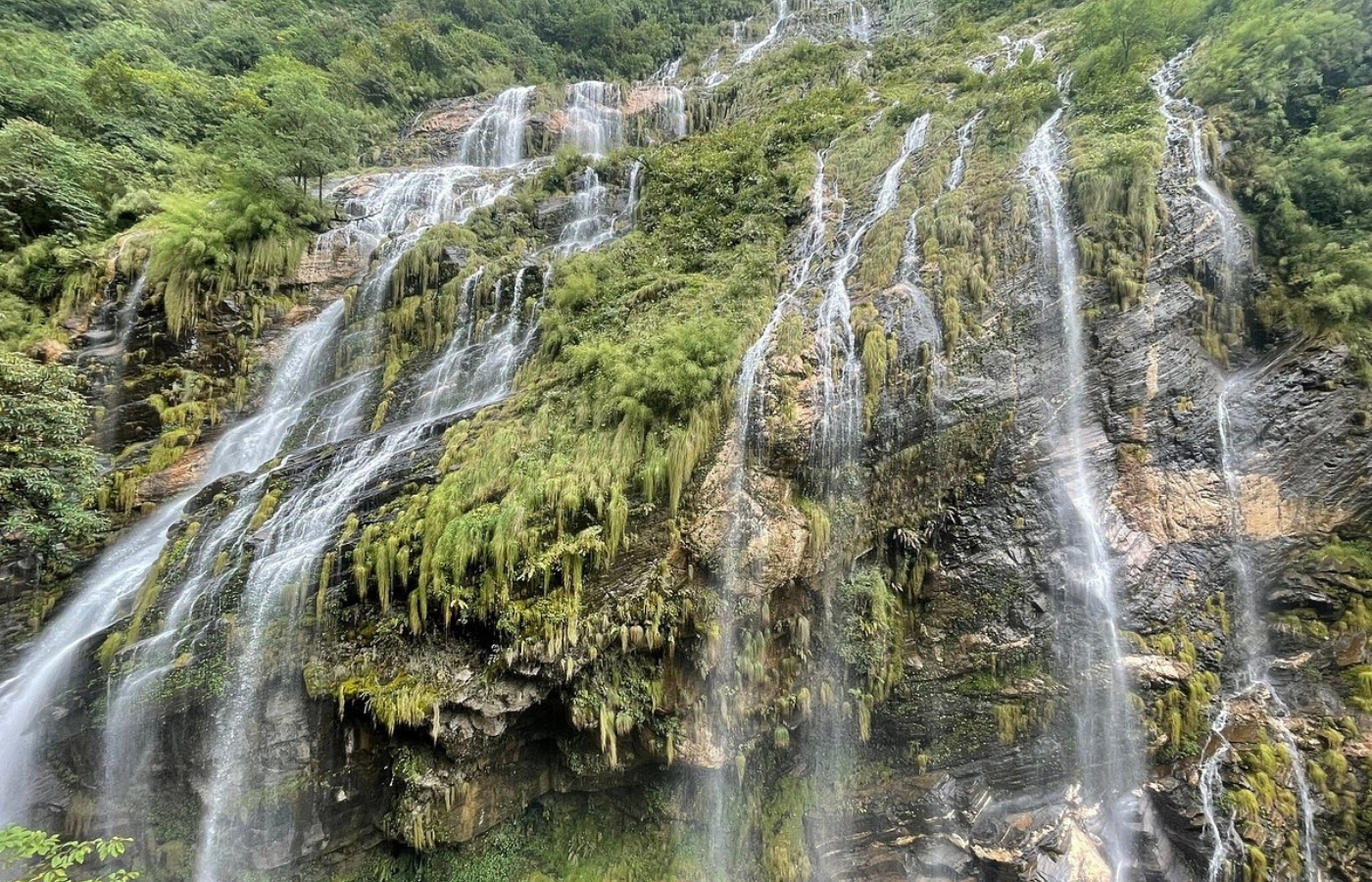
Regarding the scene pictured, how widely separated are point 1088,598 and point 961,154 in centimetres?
973

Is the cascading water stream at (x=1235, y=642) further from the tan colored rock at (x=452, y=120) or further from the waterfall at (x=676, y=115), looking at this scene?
the tan colored rock at (x=452, y=120)

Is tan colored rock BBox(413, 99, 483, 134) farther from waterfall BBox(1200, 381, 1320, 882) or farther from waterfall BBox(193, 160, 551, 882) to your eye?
waterfall BBox(1200, 381, 1320, 882)

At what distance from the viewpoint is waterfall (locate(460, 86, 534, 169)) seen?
21.8 metres

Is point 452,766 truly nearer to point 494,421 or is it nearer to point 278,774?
point 278,774

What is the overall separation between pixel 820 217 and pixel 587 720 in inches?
449

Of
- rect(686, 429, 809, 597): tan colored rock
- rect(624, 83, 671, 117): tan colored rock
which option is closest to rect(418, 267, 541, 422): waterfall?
rect(686, 429, 809, 597): tan colored rock

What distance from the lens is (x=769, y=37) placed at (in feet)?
101

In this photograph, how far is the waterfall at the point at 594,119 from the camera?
23062 mm

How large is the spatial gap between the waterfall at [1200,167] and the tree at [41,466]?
18.0 m

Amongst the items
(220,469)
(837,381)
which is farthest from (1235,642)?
(220,469)

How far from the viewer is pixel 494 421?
31.1 ft

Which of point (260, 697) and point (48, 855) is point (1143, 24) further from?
point (48, 855)

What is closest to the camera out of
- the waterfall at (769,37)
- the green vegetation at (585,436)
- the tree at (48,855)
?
the tree at (48,855)

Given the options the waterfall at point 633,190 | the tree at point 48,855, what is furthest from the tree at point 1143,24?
the tree at point 48,855
